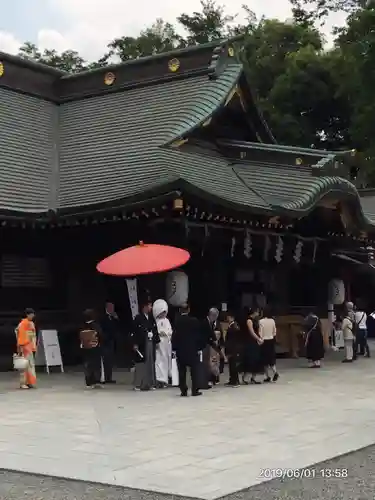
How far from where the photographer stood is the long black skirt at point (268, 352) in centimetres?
1371

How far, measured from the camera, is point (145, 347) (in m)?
12.7

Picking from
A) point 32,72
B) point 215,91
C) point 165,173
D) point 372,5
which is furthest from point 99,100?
point 372,5

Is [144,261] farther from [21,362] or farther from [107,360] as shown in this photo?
[21,362]

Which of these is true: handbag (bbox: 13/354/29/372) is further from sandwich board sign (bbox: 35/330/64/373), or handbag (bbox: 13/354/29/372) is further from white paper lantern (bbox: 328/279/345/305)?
white paper lantern (bbox: 328/279/345/305)

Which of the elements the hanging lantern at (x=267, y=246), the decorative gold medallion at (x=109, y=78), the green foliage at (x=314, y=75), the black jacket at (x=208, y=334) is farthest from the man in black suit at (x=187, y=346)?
the green foliage at (x=314, y=75)

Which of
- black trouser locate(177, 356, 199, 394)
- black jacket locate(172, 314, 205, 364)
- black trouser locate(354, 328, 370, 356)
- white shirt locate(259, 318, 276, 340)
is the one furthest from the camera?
black trouser locate(354, 328, 370, 356)

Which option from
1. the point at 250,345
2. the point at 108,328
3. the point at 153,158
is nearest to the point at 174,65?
the point at 153,158

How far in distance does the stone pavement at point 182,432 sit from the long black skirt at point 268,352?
1.98 ft

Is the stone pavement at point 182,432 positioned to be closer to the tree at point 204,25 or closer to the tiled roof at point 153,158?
the tiled roof at point 153,158

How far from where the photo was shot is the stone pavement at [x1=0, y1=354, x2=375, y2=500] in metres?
6.78

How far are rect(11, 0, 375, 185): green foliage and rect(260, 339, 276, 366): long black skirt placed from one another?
2095cm

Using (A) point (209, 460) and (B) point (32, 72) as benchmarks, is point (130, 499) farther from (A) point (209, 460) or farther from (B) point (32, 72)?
→ (B) point (32, 72)

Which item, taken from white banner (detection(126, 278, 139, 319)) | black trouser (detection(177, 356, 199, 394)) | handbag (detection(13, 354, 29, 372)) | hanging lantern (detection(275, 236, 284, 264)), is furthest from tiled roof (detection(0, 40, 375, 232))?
black trouser (detection(177, 356, 199, 394))

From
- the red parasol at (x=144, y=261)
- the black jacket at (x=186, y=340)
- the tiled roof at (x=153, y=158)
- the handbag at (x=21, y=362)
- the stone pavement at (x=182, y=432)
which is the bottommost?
the stone pavement at (x=182, y=432)
